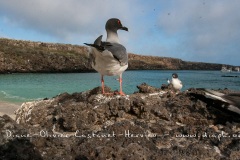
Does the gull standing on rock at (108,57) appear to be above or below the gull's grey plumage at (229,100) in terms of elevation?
above

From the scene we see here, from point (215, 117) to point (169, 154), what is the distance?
1.90 meters

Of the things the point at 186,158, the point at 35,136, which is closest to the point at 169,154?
the point at 186,158

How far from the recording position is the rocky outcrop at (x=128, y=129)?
381 cm

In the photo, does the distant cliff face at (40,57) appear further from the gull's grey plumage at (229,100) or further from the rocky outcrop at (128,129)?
the gull's grey plumage at (229,100)

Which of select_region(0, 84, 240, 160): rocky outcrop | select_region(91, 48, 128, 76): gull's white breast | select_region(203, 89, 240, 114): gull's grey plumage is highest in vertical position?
select_region(91, 48, 128, 76): gull's white breast

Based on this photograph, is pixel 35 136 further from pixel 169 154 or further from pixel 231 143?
pixel 231 143

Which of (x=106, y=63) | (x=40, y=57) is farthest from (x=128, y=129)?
(x=40, y=57)

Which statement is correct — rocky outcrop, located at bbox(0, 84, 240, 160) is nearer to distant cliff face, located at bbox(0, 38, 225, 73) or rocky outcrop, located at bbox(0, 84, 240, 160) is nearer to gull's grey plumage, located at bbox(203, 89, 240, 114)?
gull's grey plumage, located at bbox(203, 89, 240, 114)

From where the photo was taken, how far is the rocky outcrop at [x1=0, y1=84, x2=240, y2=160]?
150 inches

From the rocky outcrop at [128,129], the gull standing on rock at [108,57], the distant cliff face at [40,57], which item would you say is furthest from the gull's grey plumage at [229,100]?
the distant cliff face at [40,57]

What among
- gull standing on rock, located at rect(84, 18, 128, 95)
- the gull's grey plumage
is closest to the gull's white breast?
gull standing on rock, located at rect(84, 18, 128, 95)

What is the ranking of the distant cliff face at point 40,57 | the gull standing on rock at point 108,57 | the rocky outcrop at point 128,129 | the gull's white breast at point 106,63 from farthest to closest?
1. the distant cliff face at point 40,57
2. the gull's white breast at point 106,63
3. the gull standing on rock at point 108,57
4. the rocky outcrop at point 128,129

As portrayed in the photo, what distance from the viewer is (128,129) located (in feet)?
14.5

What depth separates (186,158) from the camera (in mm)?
3672
